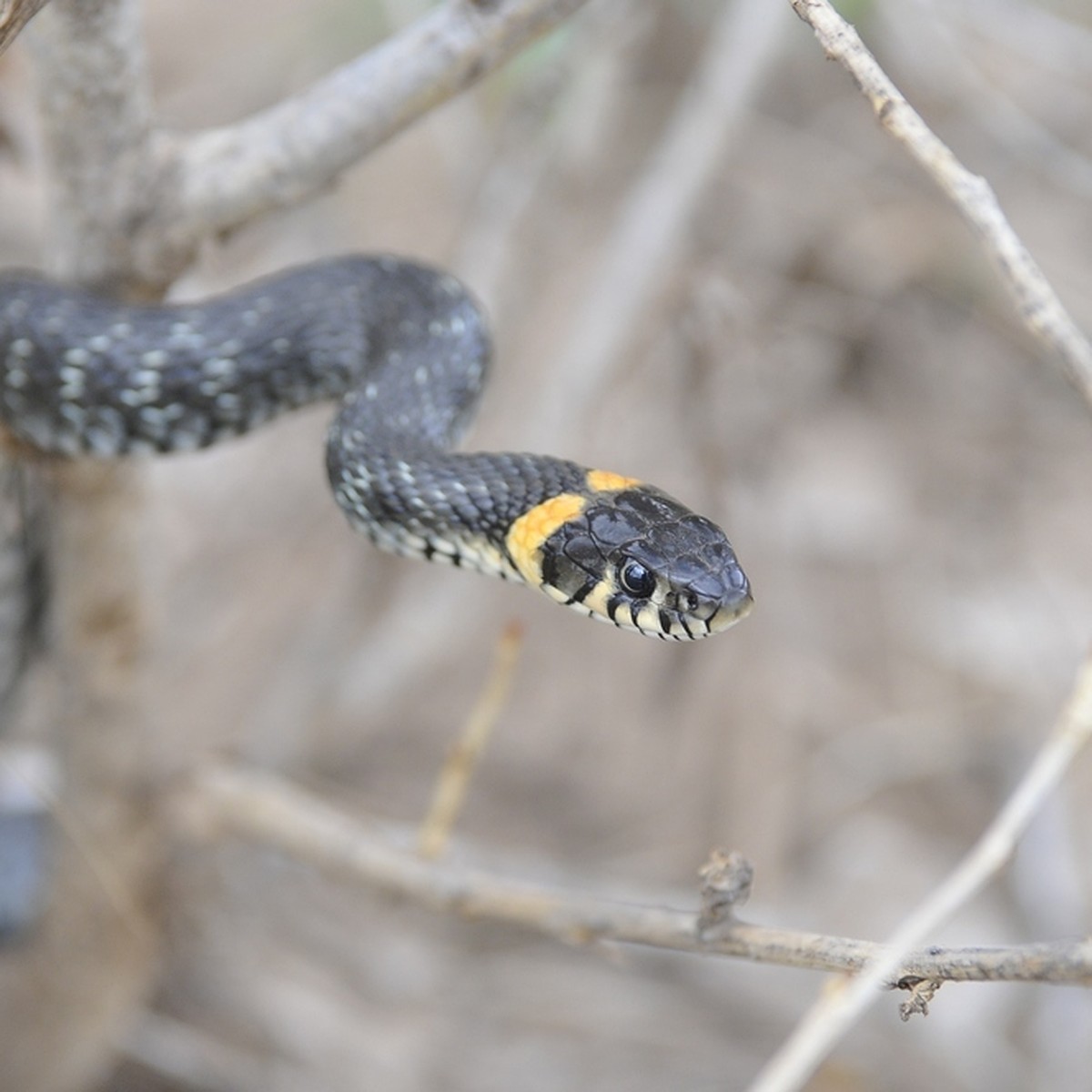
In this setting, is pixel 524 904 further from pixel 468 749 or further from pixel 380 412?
pixel 380 412

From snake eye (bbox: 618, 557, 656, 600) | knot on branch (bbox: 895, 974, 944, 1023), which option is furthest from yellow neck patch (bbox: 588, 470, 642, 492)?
knot on branch (bbox: 895, 974, 944, 1023)

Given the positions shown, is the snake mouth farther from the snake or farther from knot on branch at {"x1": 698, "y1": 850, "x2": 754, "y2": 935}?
knot on branch at {"x1": 698, "y1": 850, "x2": 754, "y2": 935}

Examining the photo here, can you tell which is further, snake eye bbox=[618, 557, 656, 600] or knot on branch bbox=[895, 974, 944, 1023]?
snake eye bbox=[618, 557, 656, 600]

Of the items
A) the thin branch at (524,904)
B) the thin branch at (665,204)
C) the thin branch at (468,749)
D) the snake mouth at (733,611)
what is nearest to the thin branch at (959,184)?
the thin branch at (524,904)

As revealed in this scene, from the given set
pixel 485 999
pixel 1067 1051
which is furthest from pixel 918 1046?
pixel 485 999

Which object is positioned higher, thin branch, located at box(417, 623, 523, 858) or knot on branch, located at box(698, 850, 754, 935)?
knot on branch, located at box(698, 850, 754, 935)

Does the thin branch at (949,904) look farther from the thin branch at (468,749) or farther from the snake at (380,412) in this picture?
the thin branch at (468,749)

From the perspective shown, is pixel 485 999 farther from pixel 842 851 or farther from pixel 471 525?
pixel 471 525
